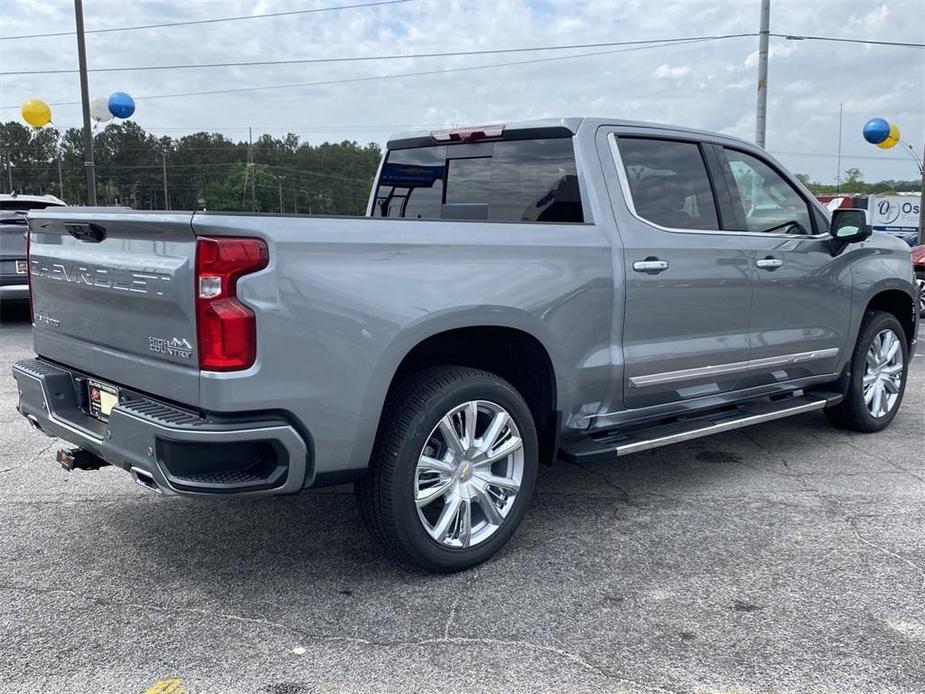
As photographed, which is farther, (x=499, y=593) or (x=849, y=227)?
(x=849, y=227)

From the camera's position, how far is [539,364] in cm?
392

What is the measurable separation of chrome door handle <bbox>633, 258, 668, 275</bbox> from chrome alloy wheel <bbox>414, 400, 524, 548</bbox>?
1.03m

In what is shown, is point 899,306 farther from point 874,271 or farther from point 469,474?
point 469,474

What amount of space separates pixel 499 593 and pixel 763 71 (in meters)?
17.7

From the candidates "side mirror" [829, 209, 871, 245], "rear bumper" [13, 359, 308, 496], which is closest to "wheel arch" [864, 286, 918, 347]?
"side mirror" [829, 209, 871, 245]

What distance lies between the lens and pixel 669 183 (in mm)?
4480

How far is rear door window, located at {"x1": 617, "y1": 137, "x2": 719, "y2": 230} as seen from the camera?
14.1 feet

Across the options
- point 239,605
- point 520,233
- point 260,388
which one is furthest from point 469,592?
point 520,233

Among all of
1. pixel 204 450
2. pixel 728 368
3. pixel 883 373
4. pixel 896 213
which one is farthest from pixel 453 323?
pixel 896 213

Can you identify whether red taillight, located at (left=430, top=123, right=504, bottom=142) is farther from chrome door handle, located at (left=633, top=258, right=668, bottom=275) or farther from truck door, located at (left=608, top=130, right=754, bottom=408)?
chrome door handle, located at (left=633, top=258, right=668, bottom=275)

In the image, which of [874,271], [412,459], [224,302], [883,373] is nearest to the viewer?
[224,302]

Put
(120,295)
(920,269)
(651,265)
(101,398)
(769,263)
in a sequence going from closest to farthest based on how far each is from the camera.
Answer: (120,295), (101,398), (651,265), (769,263), (920,269)

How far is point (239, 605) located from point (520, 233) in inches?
73.9

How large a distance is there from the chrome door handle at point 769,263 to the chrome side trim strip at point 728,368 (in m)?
0.52
